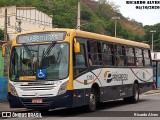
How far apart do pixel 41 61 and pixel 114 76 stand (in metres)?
4.82

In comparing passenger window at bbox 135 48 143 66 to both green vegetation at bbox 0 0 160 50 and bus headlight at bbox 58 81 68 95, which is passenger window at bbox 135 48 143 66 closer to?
bus headlight at bbox 58 81 68 95

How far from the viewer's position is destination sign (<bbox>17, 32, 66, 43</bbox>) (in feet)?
50.8

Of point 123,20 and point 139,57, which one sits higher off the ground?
point 123,20

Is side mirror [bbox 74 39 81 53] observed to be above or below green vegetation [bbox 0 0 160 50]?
below

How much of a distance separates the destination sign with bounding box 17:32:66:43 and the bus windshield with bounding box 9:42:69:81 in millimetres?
223

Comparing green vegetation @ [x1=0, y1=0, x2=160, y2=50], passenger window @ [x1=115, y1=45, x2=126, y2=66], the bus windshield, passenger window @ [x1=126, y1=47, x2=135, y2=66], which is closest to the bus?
the bus windshield

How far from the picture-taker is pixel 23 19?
8062cm

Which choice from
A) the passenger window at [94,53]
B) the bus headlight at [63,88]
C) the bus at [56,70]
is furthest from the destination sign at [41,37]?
the bus headlight at [63,88]

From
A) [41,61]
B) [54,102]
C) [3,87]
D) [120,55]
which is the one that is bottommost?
[54,102]

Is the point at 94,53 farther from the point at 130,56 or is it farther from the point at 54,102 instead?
the point at 130,56

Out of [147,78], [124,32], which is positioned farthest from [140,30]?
[147,78]

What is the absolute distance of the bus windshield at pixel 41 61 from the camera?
49.1ft

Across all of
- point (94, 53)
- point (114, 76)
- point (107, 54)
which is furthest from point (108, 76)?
point (94, 53)

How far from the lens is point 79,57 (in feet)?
51.5
